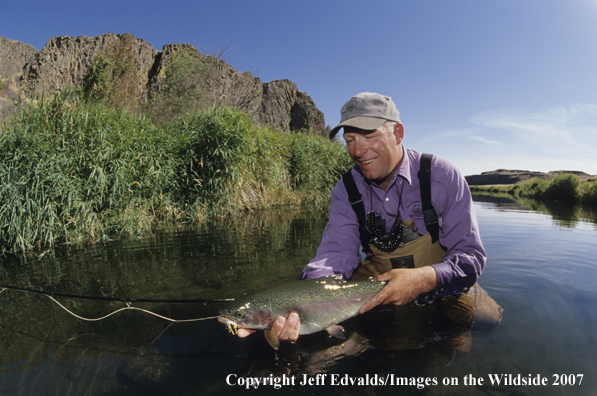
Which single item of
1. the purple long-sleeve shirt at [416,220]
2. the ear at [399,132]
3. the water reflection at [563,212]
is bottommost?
the water reflection at [563,212]

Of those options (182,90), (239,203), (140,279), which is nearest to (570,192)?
(239,203)

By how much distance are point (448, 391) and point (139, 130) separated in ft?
26.8

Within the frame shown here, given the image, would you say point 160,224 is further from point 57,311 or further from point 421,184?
point 421,184

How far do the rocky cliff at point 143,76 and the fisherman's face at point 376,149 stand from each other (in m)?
7.65

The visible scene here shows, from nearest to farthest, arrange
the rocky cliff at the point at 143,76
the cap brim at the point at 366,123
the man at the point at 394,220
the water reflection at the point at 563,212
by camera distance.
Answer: the man at the point at 394,220 → the cap brim at the point at 366,123 → the water reflection at the point at 563,212 → the rocky cliff at the point at 143,76

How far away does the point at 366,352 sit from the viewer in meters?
2.65

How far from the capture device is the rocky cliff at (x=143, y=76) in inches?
802

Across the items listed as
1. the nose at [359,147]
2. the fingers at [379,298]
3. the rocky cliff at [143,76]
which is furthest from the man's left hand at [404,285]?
the rocky cliff at [143,76]

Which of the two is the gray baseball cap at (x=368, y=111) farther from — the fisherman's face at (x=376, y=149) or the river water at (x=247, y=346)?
the river water at (x=247, y=346)

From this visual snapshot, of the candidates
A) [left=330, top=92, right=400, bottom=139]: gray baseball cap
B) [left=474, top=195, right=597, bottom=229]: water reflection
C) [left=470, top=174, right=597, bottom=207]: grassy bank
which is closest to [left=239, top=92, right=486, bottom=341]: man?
[left=330, top=92, right=400, bottom=139]: gray baseball cap

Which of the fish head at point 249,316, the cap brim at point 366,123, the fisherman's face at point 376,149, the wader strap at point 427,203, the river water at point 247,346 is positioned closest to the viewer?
the river water at point 247,346

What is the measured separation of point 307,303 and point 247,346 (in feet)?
2.48

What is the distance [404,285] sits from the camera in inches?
96.3

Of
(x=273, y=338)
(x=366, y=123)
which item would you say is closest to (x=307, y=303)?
(x=273, y=338)
